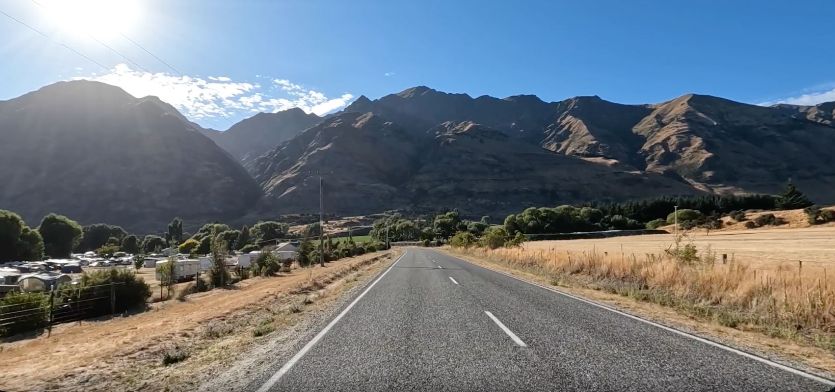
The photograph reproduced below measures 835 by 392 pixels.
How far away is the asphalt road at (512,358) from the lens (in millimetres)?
6172

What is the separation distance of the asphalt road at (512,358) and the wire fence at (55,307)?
21.2m

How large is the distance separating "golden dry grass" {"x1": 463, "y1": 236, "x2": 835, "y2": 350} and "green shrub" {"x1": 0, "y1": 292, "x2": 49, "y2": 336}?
26826 mm

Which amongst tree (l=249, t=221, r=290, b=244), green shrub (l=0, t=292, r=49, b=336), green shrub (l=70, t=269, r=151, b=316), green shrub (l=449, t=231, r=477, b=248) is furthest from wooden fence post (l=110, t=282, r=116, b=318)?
tree (l=249, t=221, r=290, b=244)

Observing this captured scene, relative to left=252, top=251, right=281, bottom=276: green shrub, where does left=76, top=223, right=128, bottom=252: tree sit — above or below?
below

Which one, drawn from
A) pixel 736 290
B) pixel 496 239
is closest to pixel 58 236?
pixel 496 239

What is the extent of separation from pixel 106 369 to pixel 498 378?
7.02 metres

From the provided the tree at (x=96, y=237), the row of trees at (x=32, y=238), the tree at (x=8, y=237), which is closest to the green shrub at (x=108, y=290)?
the tree at (x=8, y=237)

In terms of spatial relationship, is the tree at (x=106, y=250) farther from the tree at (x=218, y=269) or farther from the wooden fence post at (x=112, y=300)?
the wooden fence post at (x=112, y=300)

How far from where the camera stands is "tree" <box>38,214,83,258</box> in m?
121

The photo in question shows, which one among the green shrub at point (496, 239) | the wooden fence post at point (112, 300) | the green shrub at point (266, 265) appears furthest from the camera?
the green shrub at point (496, 239)

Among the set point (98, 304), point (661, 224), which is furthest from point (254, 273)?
point (661, 224)

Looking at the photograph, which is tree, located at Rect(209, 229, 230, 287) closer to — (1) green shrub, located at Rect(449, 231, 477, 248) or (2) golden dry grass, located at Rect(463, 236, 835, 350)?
(2) golden dry grass, located at Rect(463, 236, 835, 350)

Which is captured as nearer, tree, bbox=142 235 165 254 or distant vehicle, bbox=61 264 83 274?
distant vehicle, bbox=61 264 83 274

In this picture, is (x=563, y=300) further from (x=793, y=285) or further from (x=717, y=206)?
(x=717, y=206)
